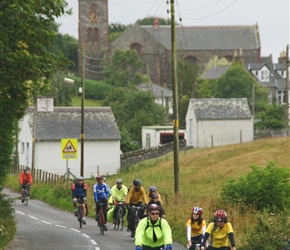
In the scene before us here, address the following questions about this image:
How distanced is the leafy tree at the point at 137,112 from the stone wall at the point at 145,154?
14.3 meters

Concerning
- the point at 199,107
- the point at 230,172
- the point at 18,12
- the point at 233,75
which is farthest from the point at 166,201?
the point at 233,75

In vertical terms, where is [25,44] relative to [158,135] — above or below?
below

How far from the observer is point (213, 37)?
530 feet

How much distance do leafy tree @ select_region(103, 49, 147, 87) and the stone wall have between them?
6771cm

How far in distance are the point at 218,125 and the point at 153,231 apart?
64.2m

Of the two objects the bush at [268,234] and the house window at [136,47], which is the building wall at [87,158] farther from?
the house window at [136,47]

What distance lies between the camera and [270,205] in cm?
2845

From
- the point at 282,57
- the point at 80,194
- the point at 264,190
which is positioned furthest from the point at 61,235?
the point at 282,57

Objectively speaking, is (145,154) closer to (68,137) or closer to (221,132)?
(221,132)

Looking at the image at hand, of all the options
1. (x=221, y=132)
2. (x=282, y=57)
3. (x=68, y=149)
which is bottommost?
(x=68, y=149)

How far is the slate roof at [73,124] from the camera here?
2837 inches

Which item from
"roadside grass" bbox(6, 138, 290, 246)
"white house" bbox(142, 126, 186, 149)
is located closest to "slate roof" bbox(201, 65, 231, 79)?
"white house" bbox(142, 126, 186, 149)

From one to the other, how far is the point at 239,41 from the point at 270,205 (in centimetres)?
13499

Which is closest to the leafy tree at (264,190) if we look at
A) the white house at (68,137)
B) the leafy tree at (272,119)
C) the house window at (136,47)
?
the white house at (68,137)
